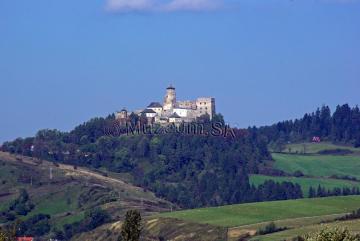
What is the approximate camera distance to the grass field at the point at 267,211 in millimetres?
140625

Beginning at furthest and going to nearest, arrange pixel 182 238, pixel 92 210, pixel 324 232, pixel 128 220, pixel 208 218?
pixel 92 210, pixel 208 218, pixel 182 238, pixel 128 220, pixel 324 232

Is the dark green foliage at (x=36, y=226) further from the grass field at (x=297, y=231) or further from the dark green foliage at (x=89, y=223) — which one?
the grass field at (x=297, y=231)

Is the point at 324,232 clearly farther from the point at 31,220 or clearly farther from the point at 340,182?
the point at 340,182

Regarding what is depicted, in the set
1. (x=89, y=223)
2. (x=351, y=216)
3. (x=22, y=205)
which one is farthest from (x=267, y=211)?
(x=22, y=205)

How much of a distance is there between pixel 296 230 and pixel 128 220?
201 feet

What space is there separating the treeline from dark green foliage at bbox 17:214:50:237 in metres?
43.0

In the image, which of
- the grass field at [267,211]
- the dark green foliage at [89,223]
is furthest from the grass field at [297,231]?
the dark green foliage at [89,223]

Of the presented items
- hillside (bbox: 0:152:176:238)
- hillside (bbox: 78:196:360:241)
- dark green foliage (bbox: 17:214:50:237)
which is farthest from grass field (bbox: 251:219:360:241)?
dark green foliage (bbox: 17:214:50:237)

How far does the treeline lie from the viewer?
177875 mm

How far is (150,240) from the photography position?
131 metres

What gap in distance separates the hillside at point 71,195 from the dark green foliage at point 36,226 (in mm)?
1246

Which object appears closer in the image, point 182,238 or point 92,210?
point 182,238

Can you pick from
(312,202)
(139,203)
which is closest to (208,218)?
(312,202)

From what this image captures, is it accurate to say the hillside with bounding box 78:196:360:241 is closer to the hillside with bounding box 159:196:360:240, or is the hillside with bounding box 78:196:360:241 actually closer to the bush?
the hillside with bounding box 159:196:360:240
